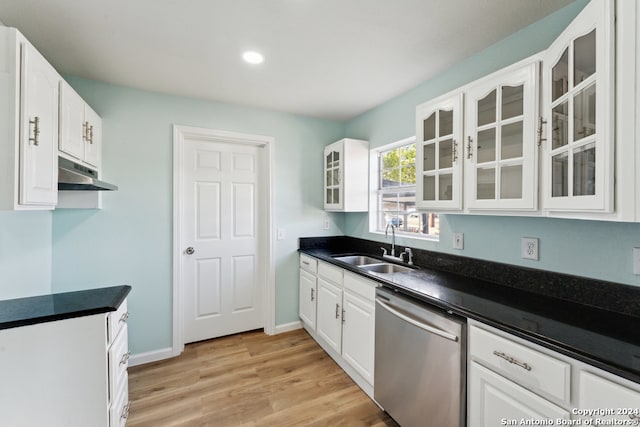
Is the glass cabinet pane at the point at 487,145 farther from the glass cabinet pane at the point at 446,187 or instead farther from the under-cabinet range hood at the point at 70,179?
the under-cabinet range hood at the point at 70,179

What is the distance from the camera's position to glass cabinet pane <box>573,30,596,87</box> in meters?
1.02

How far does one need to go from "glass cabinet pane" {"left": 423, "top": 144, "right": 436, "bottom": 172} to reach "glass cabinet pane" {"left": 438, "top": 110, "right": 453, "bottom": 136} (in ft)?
0.36

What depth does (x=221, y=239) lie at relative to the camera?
2.92m

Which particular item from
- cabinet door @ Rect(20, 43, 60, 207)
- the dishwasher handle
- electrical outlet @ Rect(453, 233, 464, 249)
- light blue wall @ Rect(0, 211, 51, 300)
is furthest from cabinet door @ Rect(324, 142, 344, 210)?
light blue wall @ Rect(0, 211, 51, 300)

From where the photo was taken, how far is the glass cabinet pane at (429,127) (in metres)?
1.87

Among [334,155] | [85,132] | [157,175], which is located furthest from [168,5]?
[334,155]

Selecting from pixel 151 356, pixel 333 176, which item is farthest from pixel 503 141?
pixel 151 356

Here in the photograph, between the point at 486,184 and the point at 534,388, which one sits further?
the point at 486,184

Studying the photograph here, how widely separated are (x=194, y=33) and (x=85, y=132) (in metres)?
1.08

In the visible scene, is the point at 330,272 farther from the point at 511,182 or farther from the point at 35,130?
the point at 35,130

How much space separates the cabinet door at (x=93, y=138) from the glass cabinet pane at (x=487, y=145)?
2648 mm

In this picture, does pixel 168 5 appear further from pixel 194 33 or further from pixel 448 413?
pixel 448 413

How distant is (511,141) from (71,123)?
8.59 feet

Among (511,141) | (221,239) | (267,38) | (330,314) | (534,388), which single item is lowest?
(330,314)
